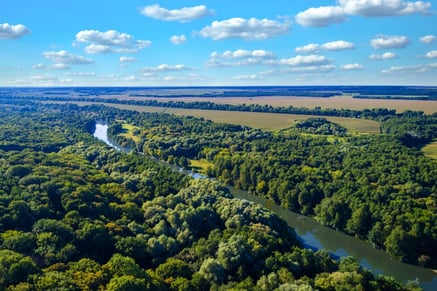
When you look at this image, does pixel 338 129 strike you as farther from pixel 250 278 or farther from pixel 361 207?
pixel 250 278

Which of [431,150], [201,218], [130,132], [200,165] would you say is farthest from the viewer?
[130,132]

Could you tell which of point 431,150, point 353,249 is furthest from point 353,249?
point 431,150

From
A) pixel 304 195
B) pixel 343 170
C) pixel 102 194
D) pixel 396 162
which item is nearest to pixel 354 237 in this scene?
pixel 304 195

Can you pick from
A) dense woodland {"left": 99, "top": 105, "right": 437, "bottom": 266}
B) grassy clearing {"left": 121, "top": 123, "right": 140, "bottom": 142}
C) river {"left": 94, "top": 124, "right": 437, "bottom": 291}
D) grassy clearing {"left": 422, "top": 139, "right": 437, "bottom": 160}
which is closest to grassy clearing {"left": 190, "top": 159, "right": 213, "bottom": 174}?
dense woodland {"left": 99, "top": 105, "right": 437, "bottom": 266}

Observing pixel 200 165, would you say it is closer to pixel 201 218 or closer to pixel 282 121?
pixel 201 218

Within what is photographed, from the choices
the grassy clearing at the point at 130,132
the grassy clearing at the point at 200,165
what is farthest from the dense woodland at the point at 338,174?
the grassy clearing at the point at 130,132

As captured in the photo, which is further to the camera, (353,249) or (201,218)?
(353,249)

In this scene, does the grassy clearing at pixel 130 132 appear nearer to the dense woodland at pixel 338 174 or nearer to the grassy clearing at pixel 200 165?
the dense woodland at pixel 338 174
